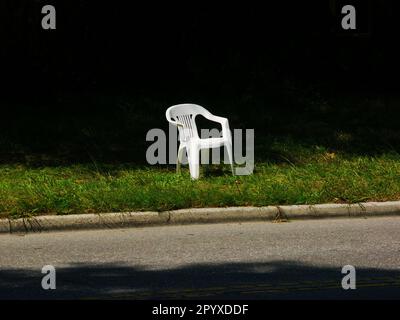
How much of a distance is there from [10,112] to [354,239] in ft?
28.8

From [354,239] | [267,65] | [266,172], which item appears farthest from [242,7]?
[354,239]

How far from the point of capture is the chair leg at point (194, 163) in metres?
13.7

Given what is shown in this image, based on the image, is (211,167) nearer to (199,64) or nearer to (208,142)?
(208,142)

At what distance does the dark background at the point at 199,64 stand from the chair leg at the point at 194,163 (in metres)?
3.41

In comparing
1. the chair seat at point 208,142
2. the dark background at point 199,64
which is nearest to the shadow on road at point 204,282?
the chair seat at point 208,142

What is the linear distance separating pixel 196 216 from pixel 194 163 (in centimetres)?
188

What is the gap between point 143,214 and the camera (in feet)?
38.9

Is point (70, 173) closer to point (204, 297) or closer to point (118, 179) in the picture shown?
point (118, 179)

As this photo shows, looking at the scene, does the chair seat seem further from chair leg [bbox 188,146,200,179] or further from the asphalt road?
the asphalt road

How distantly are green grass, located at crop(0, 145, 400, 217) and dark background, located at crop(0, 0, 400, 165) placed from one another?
8.26 ft

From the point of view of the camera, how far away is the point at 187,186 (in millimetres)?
13125

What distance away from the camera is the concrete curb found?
11531 millimetres

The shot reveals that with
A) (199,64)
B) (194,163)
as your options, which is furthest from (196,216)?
(199,64)

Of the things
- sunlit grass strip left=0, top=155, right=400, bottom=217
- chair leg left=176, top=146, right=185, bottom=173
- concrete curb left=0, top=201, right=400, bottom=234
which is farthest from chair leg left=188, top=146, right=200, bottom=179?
concrete curb left=0, top=201, right=400, bottom=234
